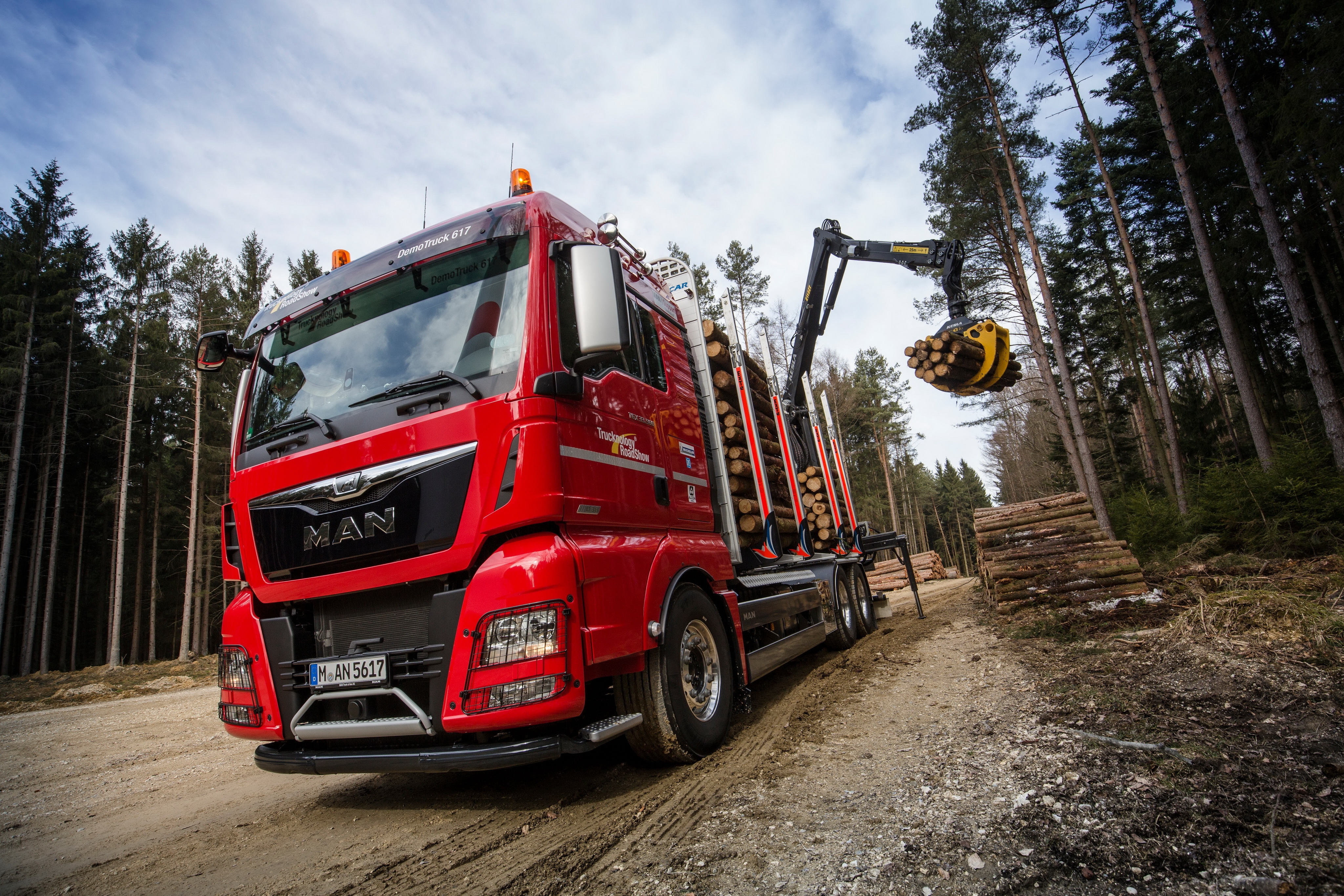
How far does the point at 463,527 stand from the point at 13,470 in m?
25.3

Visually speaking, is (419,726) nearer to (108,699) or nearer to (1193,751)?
(1193,751)

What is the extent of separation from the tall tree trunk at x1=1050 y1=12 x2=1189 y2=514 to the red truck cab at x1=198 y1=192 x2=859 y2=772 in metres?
17.2

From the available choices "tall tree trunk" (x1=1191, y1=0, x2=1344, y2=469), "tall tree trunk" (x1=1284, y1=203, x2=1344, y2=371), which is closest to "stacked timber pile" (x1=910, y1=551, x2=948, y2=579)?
"tall tree trunk" (x1=1284, y1=203, x2=1344, y2=371)

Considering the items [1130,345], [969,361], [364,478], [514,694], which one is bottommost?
[514,694]

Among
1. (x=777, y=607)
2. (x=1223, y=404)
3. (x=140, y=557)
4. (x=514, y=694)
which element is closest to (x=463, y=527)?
(x=514, y=694)

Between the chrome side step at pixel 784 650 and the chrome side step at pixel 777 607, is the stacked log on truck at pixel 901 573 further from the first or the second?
the chrome side step at pixel 784 650

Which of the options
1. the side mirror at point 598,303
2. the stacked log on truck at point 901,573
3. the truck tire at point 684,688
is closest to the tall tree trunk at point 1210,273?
the stacked log on truck at point 901,573

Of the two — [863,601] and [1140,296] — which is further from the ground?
[1140,296]

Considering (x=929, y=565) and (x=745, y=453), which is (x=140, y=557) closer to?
(x=745, y=453)

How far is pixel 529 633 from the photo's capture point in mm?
2555

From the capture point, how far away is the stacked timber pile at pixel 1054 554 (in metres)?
6.55

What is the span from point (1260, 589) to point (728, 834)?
18.1 ft

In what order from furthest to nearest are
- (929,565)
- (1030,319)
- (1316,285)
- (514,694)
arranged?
(929,565) → (1030,319) → (1316,285) → (514,694)

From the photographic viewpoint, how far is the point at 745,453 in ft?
17.6
